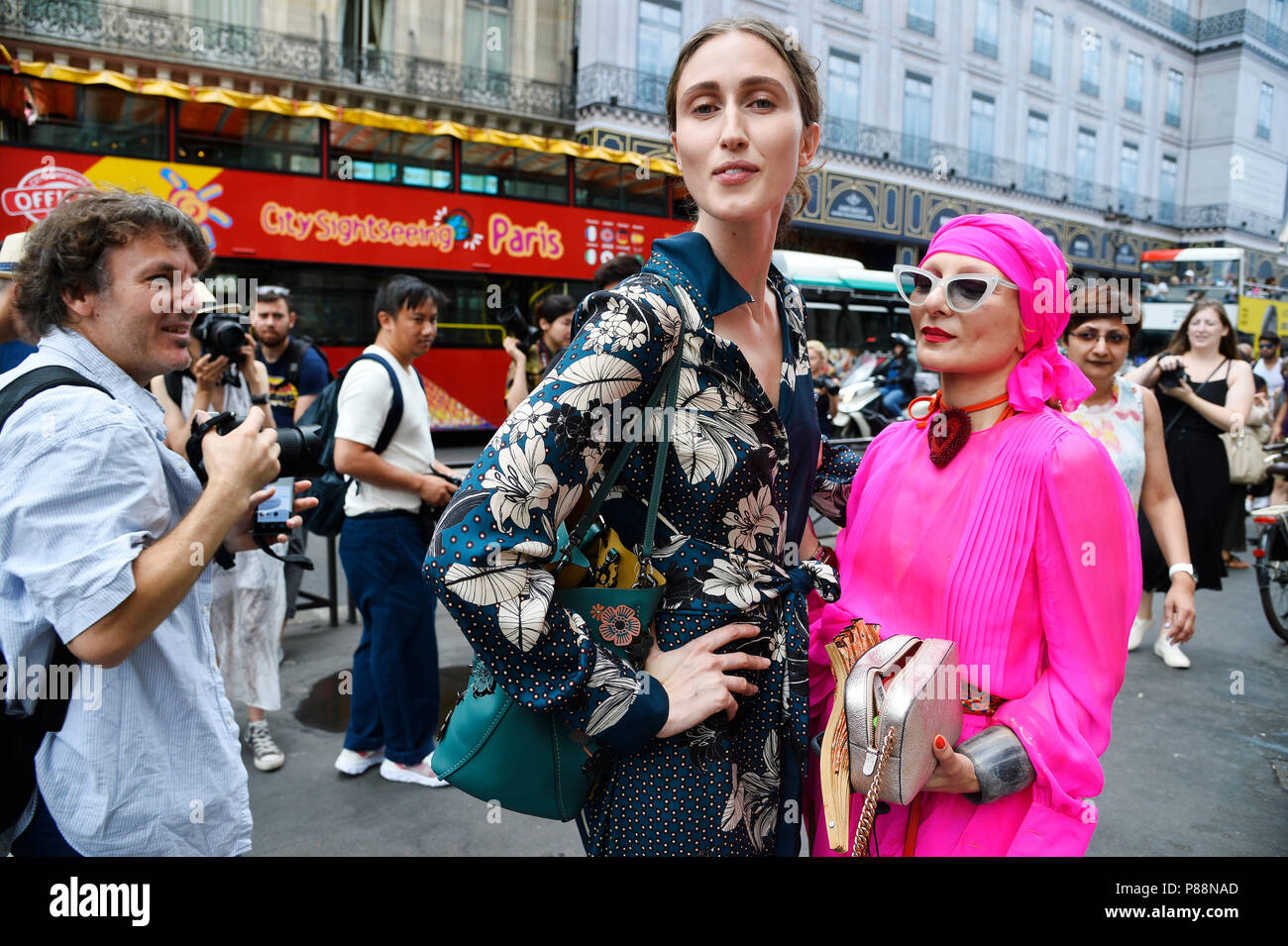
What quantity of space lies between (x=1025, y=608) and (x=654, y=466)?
→ 2.49 ft

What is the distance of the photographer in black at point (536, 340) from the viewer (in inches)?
200

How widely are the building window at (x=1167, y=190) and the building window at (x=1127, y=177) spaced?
1.55m

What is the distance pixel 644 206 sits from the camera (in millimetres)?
15930

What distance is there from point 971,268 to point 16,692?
1.91 meters

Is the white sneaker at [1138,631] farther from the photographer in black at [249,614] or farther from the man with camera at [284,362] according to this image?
the man with camera at [284,362]

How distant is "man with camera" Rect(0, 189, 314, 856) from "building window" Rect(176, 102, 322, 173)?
38.6 feet

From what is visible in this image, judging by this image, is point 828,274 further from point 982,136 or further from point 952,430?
point 982,136

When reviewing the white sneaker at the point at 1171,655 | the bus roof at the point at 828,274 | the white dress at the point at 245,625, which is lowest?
the white sneaker at the point at 1171,655

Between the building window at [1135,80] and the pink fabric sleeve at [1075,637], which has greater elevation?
the building window at [1135,80]

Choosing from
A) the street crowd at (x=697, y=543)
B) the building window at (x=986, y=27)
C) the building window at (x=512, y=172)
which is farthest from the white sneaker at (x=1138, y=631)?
the building window at (x=986, y=27)

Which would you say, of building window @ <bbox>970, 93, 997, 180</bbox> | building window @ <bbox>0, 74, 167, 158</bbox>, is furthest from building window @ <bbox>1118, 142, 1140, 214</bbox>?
building window @ <bbox>0, 74, 167, 158</bbox>

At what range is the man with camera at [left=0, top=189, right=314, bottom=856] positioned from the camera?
4.87ft
